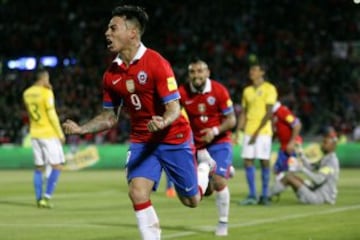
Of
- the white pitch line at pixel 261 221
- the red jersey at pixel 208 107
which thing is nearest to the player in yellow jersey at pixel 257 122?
the white pitch line at pixel 261 221

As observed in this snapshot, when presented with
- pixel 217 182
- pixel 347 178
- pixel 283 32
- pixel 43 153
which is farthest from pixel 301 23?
pixel 217 182

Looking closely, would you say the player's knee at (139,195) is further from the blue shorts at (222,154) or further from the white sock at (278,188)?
the white sock at (278,188)

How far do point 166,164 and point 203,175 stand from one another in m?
1.38

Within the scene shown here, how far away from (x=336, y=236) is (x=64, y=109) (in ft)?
80.3

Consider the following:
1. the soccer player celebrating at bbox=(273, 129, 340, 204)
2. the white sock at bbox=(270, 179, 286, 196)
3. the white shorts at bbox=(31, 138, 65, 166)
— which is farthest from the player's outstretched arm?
the white sock at bbox=(270, 179, 286, 196)

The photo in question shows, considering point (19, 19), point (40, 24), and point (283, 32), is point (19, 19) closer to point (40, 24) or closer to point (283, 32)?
point (40, 24)

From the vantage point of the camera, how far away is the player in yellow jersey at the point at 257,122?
706 inches

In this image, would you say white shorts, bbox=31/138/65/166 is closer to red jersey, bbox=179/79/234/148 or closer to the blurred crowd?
red jersey, bbox=179/79/234/148

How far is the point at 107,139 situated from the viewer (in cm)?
3409

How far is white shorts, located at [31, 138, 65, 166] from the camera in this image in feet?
57.9

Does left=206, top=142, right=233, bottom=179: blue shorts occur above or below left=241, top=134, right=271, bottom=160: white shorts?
above

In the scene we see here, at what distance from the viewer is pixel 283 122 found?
19625mm

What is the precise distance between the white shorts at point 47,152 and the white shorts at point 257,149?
3434 mm

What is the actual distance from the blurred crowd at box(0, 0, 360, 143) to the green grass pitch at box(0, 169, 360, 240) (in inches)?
517
